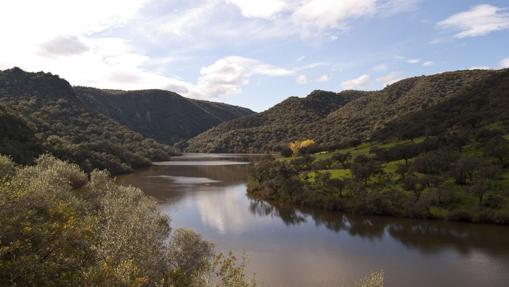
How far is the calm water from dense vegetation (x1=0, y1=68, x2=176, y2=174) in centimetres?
3860

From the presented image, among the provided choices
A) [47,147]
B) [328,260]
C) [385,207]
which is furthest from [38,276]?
[47,147]

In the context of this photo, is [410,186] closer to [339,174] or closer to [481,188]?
[481,188]

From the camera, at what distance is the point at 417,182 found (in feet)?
216

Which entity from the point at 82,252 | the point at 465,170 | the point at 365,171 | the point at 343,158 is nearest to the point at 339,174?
the point at 365,171

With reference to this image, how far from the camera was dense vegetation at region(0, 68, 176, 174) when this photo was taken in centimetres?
8925

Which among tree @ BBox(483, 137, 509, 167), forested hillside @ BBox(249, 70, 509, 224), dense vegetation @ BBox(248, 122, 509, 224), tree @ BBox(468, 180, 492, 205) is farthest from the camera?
tree @ BBox(483, 137, 509, 167)

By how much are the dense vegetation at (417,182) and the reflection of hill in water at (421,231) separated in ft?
7.69

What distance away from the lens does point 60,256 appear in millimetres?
17422

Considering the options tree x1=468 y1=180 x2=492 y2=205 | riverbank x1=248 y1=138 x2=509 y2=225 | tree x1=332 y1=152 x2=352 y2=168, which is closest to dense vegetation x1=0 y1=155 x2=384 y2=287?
riverbank x1=248 y1=138 x2=509 y2=225

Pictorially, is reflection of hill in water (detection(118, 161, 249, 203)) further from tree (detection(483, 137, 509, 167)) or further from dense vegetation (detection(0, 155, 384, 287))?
tree (detection(483, 137, 509, 167))

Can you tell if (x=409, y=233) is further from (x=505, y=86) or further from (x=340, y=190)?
(x=505, y=86)

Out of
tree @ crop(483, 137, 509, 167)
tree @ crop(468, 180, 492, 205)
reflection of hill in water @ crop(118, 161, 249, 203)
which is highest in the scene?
tree @ crop(483, 137, 509, 167)

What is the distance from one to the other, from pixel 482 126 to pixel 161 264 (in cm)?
9524

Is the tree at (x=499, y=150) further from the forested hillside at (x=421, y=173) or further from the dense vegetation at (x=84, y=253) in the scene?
the dense vegetation at (x=84, y=253)
